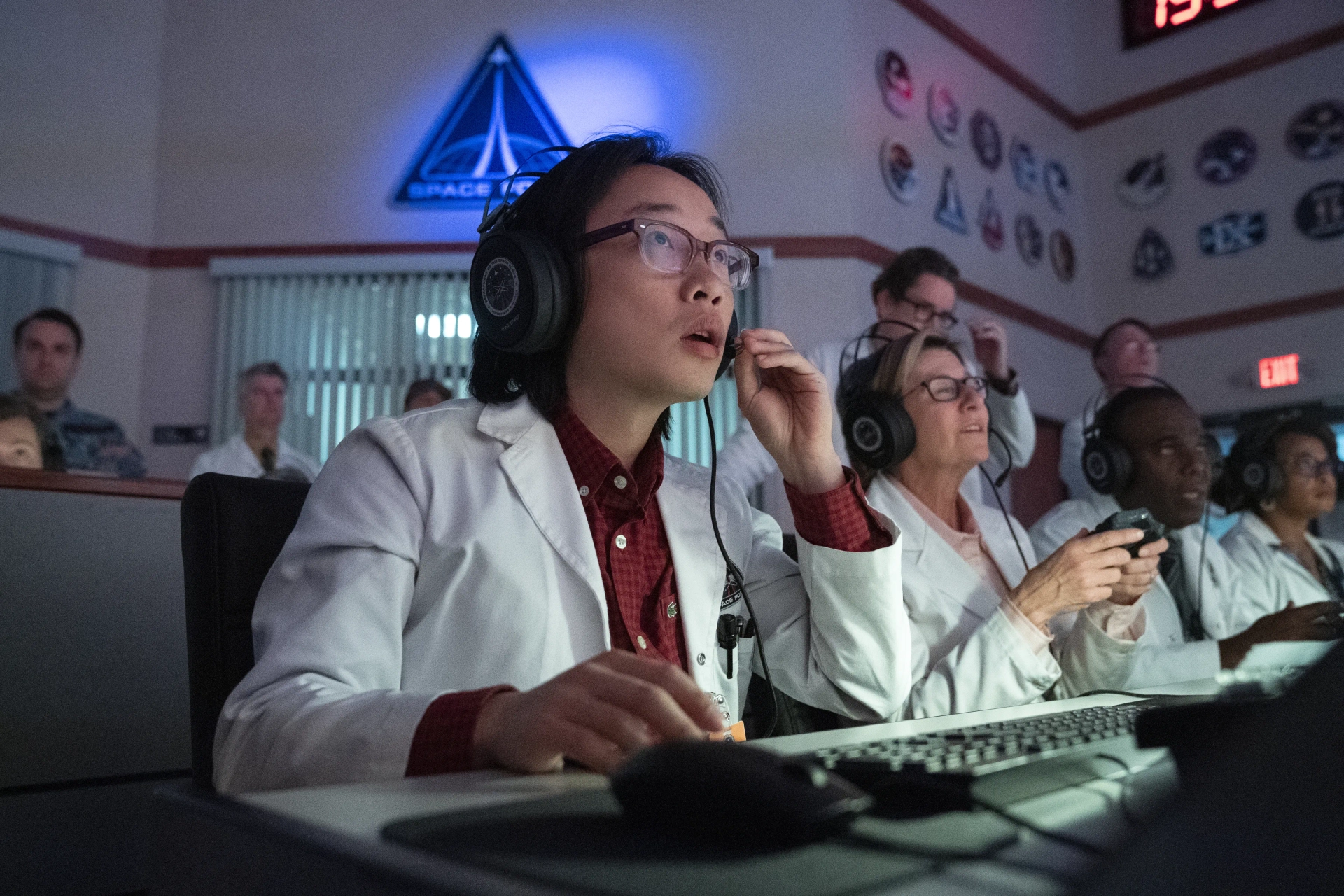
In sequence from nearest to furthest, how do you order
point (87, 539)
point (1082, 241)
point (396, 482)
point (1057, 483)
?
point (396, 482) < point (87, 539) < point (1057, 483) < point (1082, 241)

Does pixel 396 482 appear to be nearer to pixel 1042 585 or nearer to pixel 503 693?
pixel 503 693

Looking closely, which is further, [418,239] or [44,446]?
[418,239]

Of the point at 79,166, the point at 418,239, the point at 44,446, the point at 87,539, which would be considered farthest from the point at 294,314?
the point at 87,539

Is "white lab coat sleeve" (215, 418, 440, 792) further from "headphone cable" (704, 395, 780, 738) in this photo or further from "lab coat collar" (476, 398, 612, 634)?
"headphone cable" (704, 395, 780, 738)

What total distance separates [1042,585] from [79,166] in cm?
509

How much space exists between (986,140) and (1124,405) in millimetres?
4064

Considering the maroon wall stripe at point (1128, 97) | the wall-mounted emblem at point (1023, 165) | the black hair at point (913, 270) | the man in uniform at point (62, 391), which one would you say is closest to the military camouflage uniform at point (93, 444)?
the man in uniform at point (62, 391)

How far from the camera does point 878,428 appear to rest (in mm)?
1792

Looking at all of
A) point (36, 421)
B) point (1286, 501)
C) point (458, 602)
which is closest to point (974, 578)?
point (458, 602)

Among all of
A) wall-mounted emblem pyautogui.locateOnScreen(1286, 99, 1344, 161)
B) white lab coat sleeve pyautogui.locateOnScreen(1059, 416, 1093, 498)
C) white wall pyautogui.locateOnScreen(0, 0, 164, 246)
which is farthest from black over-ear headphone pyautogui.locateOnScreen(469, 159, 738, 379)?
wall-mounted emblem pyautogui.locateOnScreen(1286, 99, 1344, 161)

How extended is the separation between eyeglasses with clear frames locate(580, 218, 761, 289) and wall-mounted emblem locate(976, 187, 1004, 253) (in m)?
4.95

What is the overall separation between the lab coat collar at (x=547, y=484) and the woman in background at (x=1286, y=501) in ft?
7.24

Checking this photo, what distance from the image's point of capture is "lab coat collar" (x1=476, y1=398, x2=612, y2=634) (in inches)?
40.4

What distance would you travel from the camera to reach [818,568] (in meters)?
1.22
